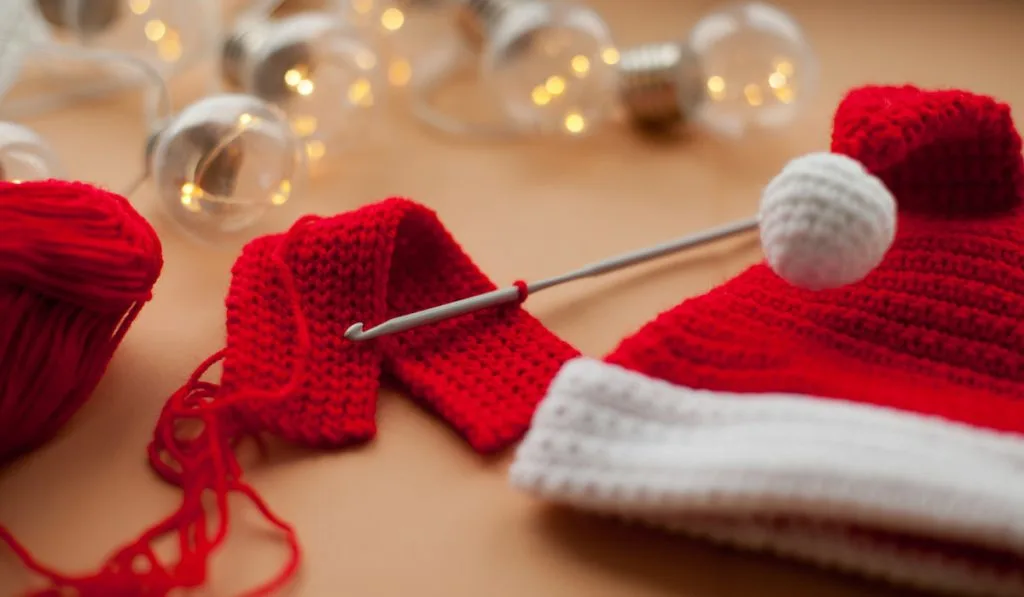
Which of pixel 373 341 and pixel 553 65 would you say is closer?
pixel 373 341

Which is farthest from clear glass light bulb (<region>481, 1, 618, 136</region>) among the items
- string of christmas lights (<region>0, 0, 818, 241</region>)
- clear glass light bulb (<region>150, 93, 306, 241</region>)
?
clear glass light bulb (<region>150, 93, 306, 241</region>)

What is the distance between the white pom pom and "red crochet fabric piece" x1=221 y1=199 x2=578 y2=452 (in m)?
0.17

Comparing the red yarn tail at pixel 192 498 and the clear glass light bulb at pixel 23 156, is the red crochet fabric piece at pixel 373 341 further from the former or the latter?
the clear glass light bulb at pixel 23 156

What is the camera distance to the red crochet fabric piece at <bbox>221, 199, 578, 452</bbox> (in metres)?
0.64

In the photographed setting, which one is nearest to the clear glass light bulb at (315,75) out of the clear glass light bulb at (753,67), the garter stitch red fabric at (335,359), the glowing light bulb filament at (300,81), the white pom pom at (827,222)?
the glowing light bulb filament at (300,81)

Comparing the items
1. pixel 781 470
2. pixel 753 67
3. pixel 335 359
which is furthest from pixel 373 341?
pixel 753 67

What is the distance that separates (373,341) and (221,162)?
0.68ft

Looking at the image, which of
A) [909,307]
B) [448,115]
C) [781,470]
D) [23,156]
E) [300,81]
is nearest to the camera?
[781,470]

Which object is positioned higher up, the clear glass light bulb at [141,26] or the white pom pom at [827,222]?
the clear glass light bulb at [141,26]

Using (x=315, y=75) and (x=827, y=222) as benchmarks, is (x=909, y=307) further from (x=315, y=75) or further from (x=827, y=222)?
(x=315, y=75)

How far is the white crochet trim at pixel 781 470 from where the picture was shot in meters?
0.51

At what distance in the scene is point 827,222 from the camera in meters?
0.57

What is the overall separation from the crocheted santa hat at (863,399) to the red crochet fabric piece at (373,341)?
0.22ft

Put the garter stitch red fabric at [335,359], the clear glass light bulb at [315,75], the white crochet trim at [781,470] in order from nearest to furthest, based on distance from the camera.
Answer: the white crochet trim at [781,470]
the garter stitch red fabric at [335,359]
the clear glass light bulb at [315,75]
